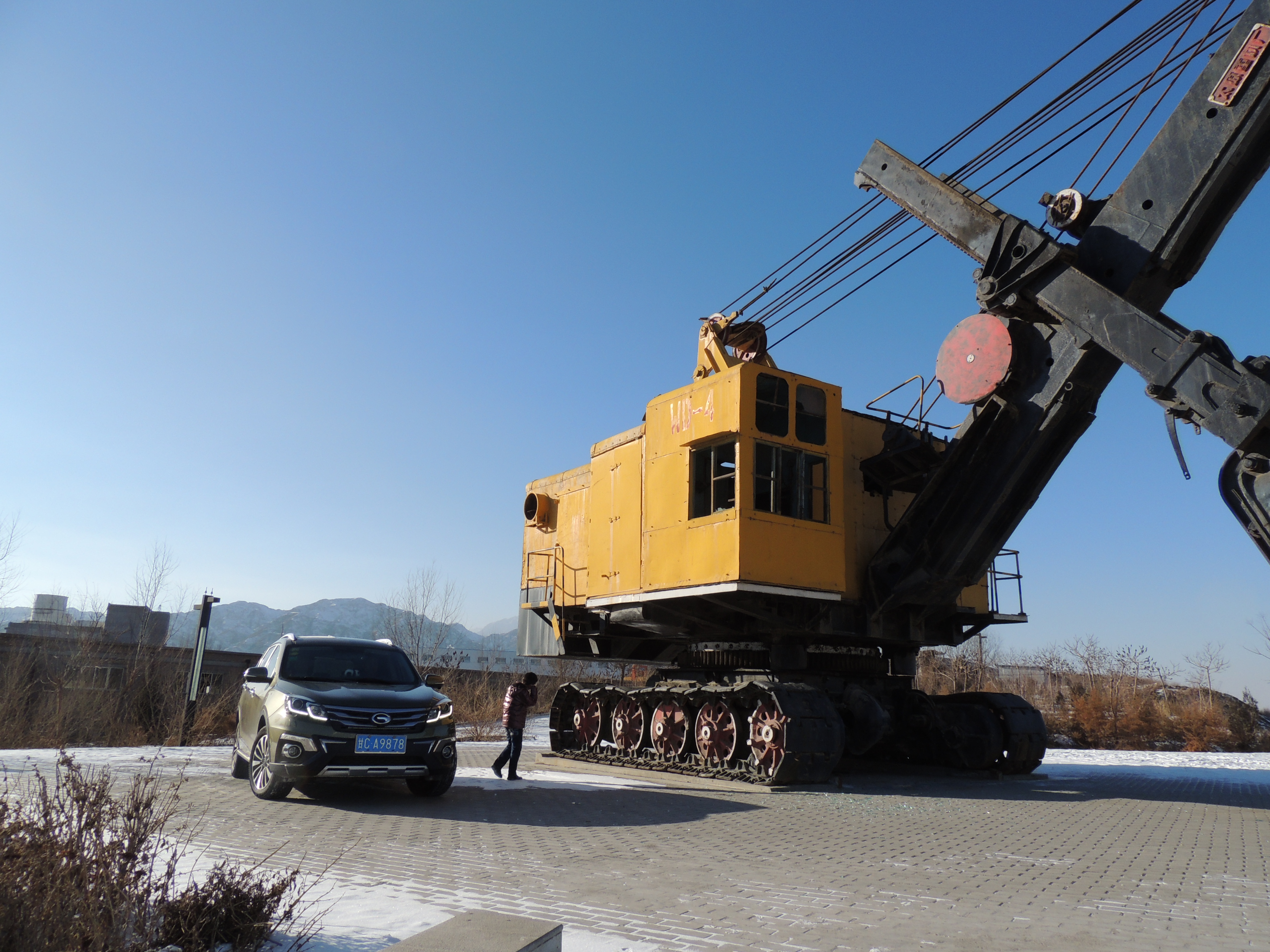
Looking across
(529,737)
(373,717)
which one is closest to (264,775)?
(373,717)

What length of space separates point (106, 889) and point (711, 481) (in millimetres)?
9417

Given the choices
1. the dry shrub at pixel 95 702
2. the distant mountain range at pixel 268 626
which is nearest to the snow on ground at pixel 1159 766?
the dry shrub at pixel 95 702

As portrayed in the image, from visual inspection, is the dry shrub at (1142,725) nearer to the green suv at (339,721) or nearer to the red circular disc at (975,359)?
the red circular disc at (975,359)

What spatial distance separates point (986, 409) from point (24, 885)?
35.8 feet

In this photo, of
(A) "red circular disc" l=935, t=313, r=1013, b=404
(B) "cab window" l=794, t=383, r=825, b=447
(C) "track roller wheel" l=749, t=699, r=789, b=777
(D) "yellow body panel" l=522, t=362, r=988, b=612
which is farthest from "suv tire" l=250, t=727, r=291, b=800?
(A) "red circular disc" l=935, t=313, r=1013, b=404

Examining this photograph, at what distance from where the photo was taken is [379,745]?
8977 mm

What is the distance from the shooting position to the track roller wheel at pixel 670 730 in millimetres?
13344

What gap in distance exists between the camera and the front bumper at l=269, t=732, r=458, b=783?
8750mm

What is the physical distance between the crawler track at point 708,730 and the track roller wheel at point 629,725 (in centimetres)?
→ 1

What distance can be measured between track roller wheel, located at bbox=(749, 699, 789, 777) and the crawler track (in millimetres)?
12

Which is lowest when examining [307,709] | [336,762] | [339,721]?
[336,762]

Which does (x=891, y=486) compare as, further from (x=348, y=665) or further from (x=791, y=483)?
(x=348, y=665)

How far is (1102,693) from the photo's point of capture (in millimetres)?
28766

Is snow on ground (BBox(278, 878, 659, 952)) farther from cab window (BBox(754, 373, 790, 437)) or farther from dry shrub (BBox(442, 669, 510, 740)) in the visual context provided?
dry shrub (BBox(442, 669, 510, 740))
